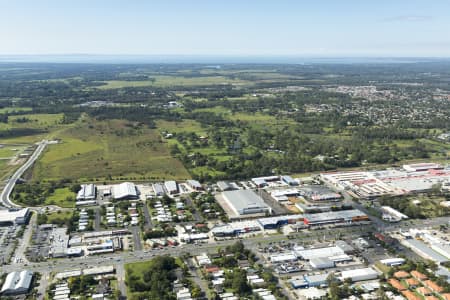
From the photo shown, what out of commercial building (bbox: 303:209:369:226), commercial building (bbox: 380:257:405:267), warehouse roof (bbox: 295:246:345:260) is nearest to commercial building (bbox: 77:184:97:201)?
commercial building (bbox: 303:209:369:226)

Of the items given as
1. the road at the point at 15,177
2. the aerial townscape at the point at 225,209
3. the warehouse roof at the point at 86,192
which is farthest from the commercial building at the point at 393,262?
the road at the point at 15,177

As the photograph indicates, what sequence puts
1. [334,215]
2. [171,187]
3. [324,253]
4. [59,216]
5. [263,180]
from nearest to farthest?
[324,253]
[334,215]
[59,216]
[171,187]
[263,180]

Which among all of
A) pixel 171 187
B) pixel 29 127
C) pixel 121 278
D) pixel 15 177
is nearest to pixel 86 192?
pixel 171 187

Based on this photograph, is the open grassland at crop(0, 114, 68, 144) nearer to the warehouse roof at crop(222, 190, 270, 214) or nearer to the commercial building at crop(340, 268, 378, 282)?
the warehouse roof at crop(222, 190, 270, 214)

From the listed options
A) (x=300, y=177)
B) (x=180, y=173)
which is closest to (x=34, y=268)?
(x=180, y=173)

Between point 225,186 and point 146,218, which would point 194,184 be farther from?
point 146,218

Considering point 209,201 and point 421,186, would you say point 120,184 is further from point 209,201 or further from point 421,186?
point 421,186
